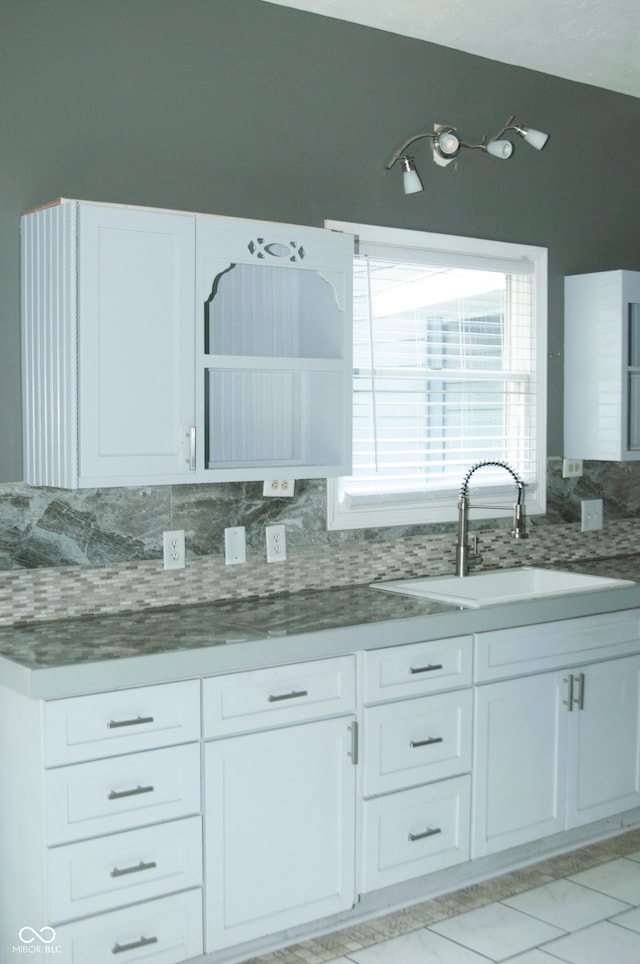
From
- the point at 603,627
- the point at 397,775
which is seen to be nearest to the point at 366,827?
the point at 397,775

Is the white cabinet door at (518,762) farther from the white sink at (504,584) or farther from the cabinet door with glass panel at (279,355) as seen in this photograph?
the cabinet door with glass panel at (279,355)

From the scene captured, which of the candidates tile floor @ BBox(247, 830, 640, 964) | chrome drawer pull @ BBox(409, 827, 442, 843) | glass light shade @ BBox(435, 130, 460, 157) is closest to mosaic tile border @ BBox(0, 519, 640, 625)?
chrome drawer pull @ BBox(409, 827, 442, 843)

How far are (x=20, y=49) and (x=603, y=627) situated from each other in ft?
8.60

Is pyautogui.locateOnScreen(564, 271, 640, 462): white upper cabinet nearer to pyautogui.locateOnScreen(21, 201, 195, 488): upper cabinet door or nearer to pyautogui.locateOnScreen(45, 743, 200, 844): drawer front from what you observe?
pyautogui.locateOnScreen(21, 201, 195, 488): upper cabinet door

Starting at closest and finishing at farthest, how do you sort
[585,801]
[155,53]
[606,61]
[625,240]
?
[155,53]
[585,801]
[606,61]
[625,240]

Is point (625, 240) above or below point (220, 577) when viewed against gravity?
above

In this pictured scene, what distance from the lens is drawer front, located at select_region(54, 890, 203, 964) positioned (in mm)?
2457

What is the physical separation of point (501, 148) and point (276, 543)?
5.38 ft

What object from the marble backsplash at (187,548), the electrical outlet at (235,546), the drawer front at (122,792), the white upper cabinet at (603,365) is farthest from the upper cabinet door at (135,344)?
the white upper cabinet at (603,365)

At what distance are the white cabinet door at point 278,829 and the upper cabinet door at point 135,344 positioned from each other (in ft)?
2.70

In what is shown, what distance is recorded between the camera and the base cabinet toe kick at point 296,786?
2.47 m

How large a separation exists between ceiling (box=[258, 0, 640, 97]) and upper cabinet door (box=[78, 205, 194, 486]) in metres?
1.16

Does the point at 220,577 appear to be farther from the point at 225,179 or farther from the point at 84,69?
the point at 84,69

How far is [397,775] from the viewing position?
3059mm
